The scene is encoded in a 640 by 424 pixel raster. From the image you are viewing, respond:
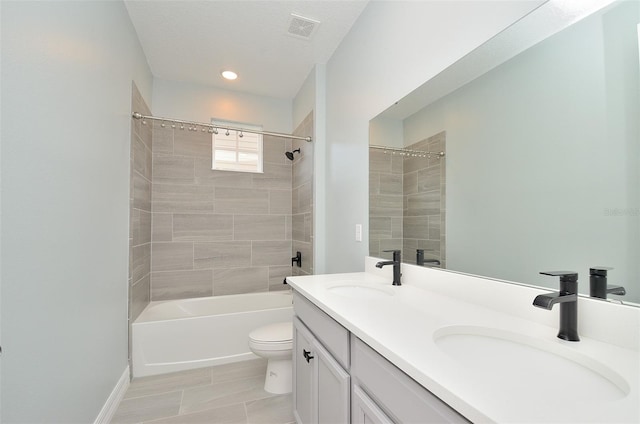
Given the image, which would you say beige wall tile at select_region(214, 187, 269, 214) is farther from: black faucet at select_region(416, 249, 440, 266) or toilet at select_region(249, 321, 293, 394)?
black faucet at select_region(416, 249, 440, 266)

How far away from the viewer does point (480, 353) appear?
816mm

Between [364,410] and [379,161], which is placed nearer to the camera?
[364,410]

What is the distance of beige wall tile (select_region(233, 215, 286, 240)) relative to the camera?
3.32 m

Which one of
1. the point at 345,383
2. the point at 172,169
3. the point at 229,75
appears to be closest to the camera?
the point at 345,383

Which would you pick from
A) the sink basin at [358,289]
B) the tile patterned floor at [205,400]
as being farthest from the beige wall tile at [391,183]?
the tile patterned floor at [205,400]

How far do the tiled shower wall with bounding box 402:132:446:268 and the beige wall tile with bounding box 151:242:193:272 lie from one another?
7.96ft

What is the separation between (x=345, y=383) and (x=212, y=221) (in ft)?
8.68

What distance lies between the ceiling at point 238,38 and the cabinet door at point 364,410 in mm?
2301

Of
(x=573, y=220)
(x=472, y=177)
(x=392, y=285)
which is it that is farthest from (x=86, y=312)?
(x=573, y=220)

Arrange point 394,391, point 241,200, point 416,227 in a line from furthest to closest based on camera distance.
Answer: point 241,200 < point 416,227 < point 394,391

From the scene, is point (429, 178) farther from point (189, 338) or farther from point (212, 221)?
point (212, 221)

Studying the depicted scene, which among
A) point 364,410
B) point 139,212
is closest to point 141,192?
point 139,212

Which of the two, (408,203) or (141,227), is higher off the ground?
(408,203)

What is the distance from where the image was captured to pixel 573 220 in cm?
85
